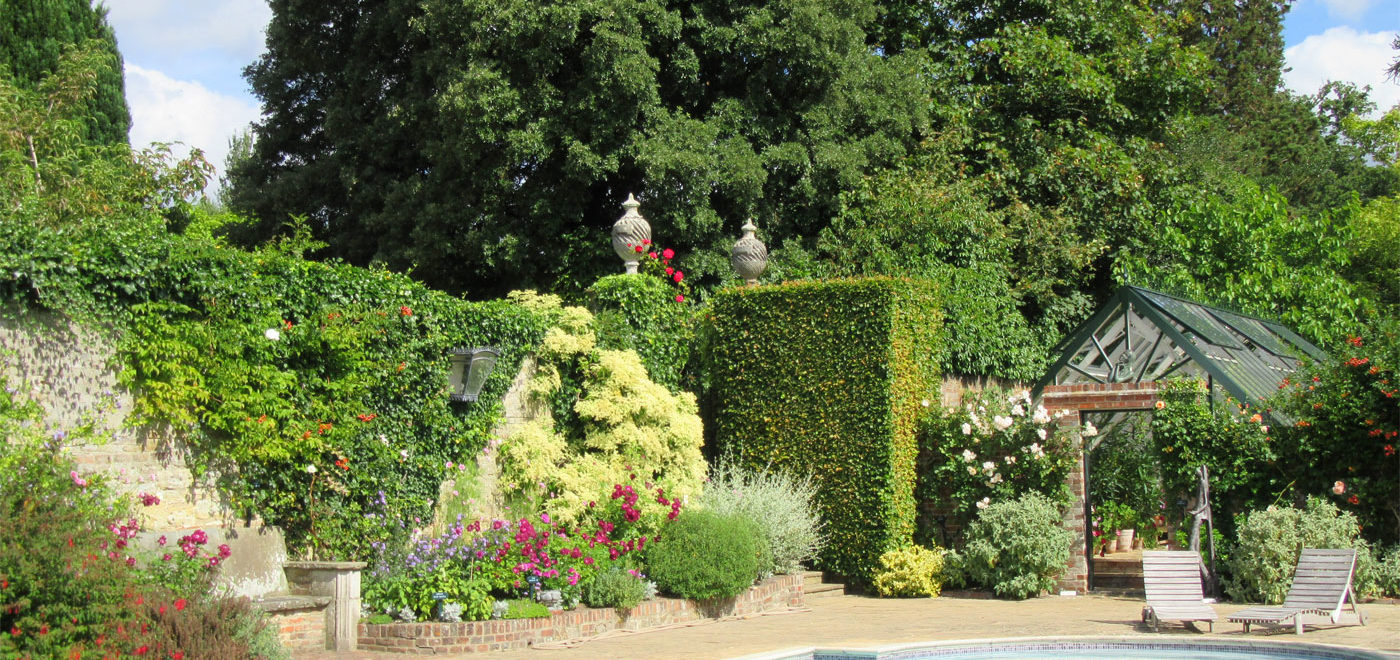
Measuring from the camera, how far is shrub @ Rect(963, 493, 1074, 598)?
1191 centimetres

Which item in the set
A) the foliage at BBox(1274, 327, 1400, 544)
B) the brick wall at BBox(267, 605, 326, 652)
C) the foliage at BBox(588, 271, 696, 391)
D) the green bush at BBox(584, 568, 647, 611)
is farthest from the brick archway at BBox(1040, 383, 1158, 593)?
the brick wall at BBox(267, 605, 326, 652)

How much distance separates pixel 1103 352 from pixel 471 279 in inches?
360

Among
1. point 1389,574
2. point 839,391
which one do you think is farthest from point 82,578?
point 1389,574

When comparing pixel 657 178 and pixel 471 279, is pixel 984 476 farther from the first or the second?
pixel 471 279

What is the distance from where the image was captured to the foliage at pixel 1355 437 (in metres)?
11.4

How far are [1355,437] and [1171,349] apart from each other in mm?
2364

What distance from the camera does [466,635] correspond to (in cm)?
829

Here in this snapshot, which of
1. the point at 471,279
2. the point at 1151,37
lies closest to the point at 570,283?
the point at 471,279

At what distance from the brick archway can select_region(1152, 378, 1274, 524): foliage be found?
0.23 meters

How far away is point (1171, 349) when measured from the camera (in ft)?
44.1

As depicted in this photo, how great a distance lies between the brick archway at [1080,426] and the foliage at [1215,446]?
0.23m

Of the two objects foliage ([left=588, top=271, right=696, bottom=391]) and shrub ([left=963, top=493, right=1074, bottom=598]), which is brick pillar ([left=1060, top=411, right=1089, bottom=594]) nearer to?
shrub ([left=963, top=493, right=1074, bottom=598])

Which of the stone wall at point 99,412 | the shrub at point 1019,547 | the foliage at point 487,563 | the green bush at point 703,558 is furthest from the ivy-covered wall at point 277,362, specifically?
the shrub at point 1019,547

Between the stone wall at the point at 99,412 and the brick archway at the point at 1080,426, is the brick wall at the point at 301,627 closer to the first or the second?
the stone wall at the point at 99,412
